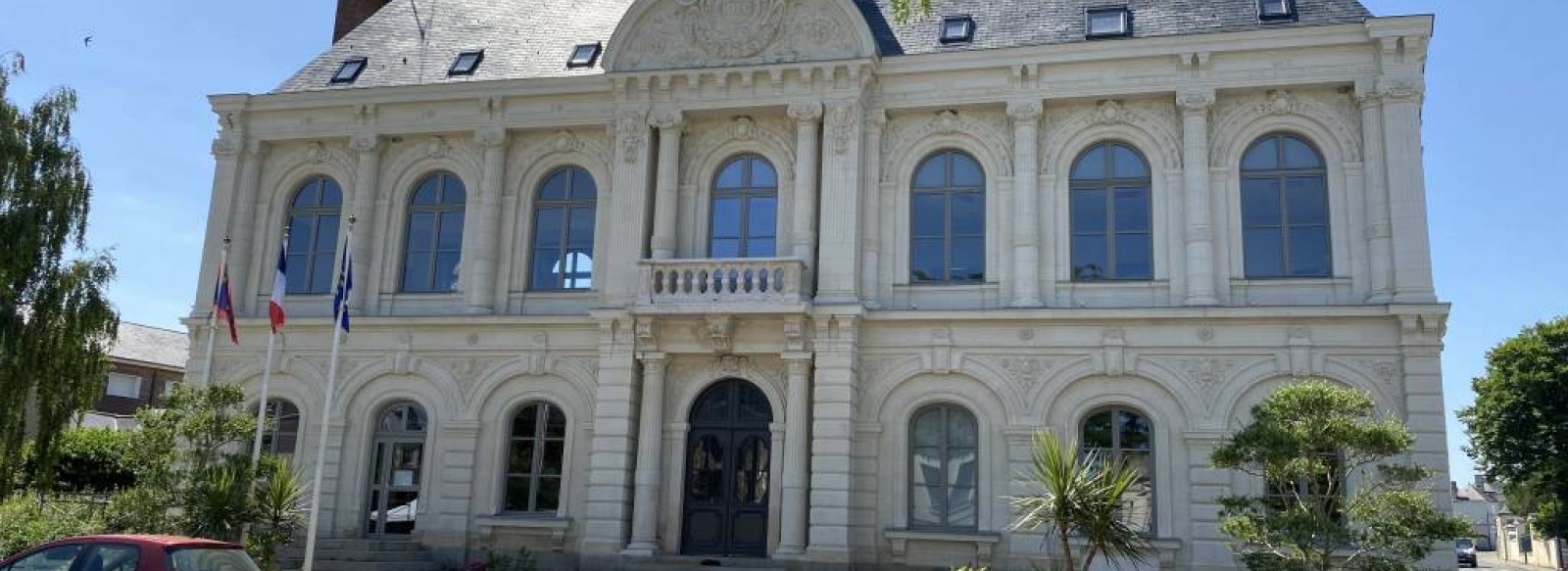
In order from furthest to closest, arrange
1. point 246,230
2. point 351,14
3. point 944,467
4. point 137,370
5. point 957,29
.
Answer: point 137,370
point 351,14
point 246,230
point 957,29
point 944,467

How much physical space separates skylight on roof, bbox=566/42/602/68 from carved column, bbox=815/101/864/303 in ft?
16.2

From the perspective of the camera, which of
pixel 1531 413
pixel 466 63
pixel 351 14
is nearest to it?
pixel 466 63

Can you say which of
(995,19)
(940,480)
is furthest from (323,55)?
(940,480)

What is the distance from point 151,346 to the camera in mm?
43938

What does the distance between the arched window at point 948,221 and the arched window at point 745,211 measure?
244cm

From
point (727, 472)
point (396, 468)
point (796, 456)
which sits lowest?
point (396, 468)

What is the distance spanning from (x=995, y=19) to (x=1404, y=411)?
9.15 m

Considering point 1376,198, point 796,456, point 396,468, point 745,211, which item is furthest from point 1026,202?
point 396,468

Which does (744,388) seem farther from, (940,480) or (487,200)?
(487,200)

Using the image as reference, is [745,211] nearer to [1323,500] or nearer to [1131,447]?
[1131,447]

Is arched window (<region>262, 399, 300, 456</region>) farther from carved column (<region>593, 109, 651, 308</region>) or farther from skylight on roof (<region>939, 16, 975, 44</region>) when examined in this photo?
skylight on roof (<region>939, 16, 975, 44</region>)

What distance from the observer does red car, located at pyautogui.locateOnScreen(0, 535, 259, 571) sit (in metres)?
10.6

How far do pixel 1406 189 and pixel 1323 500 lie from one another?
6.68 metres

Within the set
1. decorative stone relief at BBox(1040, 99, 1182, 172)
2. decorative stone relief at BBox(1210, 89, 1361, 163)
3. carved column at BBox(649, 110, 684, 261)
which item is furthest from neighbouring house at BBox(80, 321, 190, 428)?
decorative stone relief at BBox(1210, 89, 1361, 163)
